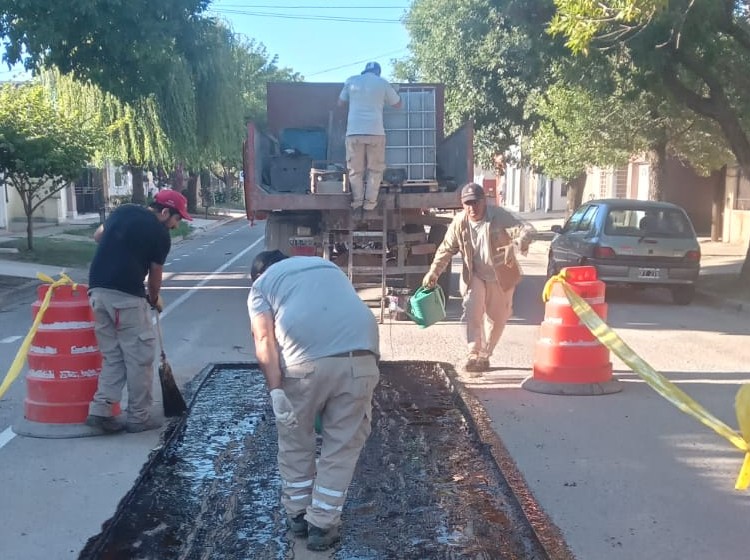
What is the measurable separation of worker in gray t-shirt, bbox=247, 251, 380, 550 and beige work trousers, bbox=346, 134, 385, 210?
6202 mm

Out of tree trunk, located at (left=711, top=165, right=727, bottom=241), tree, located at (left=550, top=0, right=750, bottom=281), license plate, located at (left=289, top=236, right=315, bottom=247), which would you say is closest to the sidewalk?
license plate, located at (left=289, top=236, right=315, bottom=247)

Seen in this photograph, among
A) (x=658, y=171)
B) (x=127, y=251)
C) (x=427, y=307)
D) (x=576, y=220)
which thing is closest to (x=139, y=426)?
(x=127, y=251)

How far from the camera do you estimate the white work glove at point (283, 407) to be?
4.35 metres

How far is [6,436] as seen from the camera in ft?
20.8

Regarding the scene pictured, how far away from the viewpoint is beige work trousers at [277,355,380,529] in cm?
430

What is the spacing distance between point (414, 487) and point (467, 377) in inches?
120

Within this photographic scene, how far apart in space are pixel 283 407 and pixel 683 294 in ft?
34.9

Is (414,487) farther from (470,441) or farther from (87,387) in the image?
(87,387)

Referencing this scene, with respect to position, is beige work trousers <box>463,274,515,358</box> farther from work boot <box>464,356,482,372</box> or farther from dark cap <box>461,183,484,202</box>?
dark cap <box>461,183,484,202</box>

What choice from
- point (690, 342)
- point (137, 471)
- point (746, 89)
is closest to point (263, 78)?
point (746, 89)

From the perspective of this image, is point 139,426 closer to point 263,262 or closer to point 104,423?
point 104,423

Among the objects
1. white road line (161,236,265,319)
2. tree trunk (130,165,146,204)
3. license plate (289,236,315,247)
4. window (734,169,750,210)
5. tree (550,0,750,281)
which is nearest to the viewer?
tree (550,0,750,281)

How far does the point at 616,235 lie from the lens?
13.4 meters

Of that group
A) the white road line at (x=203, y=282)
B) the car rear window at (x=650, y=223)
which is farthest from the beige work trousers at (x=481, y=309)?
the car rear window at (x=650, y=223)
